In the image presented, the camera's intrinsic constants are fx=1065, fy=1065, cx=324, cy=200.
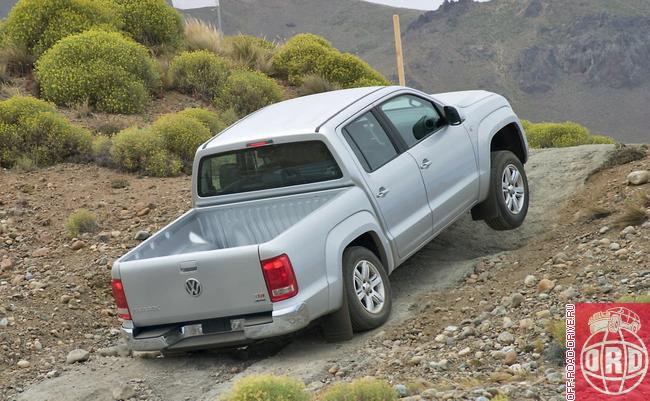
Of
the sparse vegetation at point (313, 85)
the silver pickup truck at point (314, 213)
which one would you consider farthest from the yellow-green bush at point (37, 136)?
the sparse vegetation at point (313, 85)

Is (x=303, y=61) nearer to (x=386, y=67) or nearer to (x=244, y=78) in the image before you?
(x=244, y=78)

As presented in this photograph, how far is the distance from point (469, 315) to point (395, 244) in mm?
1011

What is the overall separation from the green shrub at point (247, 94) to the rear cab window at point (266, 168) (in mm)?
9910

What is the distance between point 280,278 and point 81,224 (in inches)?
205

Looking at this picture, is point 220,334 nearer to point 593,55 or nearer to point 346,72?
point 346,72

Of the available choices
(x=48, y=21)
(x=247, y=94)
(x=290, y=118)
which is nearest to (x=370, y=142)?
(x=290, y=118)

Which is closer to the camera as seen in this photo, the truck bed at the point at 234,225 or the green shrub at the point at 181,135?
the truck bed at the point at 234,225

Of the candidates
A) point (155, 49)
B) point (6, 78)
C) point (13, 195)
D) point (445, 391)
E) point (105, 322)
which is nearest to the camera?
Answer: point (445, 391)

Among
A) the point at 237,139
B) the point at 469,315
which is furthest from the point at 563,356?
the point at 237,139

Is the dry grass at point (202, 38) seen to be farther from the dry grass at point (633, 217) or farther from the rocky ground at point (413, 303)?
the dry grass at point (633, 217)

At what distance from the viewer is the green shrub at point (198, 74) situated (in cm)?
2012

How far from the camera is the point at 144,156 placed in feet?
49.3

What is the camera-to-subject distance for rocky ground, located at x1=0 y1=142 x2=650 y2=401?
7234 millimetres

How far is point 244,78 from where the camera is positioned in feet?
65.1
